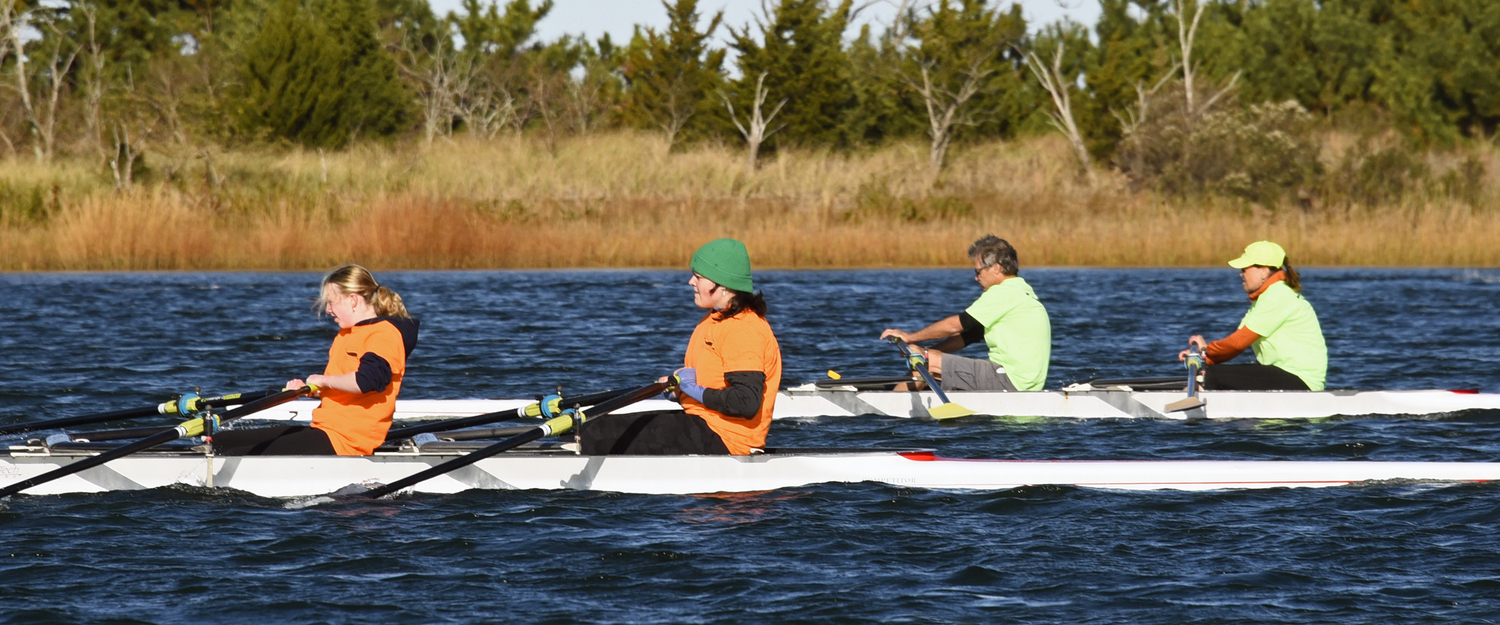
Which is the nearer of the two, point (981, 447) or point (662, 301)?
point (981, 447)

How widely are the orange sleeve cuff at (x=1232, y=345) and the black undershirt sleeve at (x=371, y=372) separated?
5.78 metres

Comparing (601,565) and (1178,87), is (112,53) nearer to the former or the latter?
(1178,87)

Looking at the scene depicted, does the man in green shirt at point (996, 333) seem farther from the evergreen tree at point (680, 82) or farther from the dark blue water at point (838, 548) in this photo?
the evergreen tree at point (680, 82)

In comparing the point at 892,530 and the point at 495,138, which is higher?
the point at 495,138

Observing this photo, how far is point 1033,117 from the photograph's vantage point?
43.9 meters

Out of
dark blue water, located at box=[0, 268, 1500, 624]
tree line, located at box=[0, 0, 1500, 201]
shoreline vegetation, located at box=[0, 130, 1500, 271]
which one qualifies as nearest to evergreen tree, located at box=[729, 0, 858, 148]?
tree line, located at box=[0, 0, 1500, 201]

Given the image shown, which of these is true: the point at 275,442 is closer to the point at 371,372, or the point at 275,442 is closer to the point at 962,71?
the point at 371,372

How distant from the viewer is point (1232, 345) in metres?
10.8

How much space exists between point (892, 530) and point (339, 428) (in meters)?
2.71

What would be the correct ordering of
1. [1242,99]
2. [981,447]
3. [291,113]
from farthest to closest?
[1242,99] → [291,113] → [981,447]

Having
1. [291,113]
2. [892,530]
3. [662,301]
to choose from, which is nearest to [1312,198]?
[662,301]

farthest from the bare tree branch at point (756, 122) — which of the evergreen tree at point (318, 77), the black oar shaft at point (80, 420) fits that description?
the black oar shaft at point (80, 420)

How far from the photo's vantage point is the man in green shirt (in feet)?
35.3

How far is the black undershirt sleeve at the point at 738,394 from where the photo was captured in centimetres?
737
